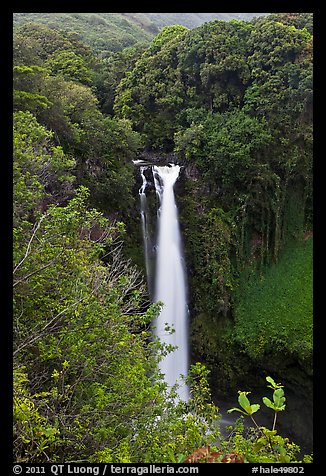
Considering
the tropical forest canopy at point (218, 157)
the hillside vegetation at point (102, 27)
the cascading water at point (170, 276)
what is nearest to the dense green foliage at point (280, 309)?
the tropical forest canopy at point (218, 157)

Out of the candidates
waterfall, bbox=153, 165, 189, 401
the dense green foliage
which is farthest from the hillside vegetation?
A: the dense green foliage

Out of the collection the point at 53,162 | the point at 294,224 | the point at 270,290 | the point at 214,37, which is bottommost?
the point at 270,290

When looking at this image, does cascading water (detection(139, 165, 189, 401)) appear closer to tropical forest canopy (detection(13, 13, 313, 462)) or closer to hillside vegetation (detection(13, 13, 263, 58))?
tropical forest canopy (detection(13, 13, 313, 462))

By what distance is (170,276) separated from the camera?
12.1m

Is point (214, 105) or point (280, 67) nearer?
point (280, 67)

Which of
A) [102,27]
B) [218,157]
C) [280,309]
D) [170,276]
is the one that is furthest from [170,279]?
[102,27]

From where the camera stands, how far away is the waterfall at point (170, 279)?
37.7ft

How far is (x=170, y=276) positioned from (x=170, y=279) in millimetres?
93

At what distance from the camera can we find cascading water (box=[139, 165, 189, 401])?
1152cm

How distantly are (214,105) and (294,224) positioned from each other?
4.99 metres
